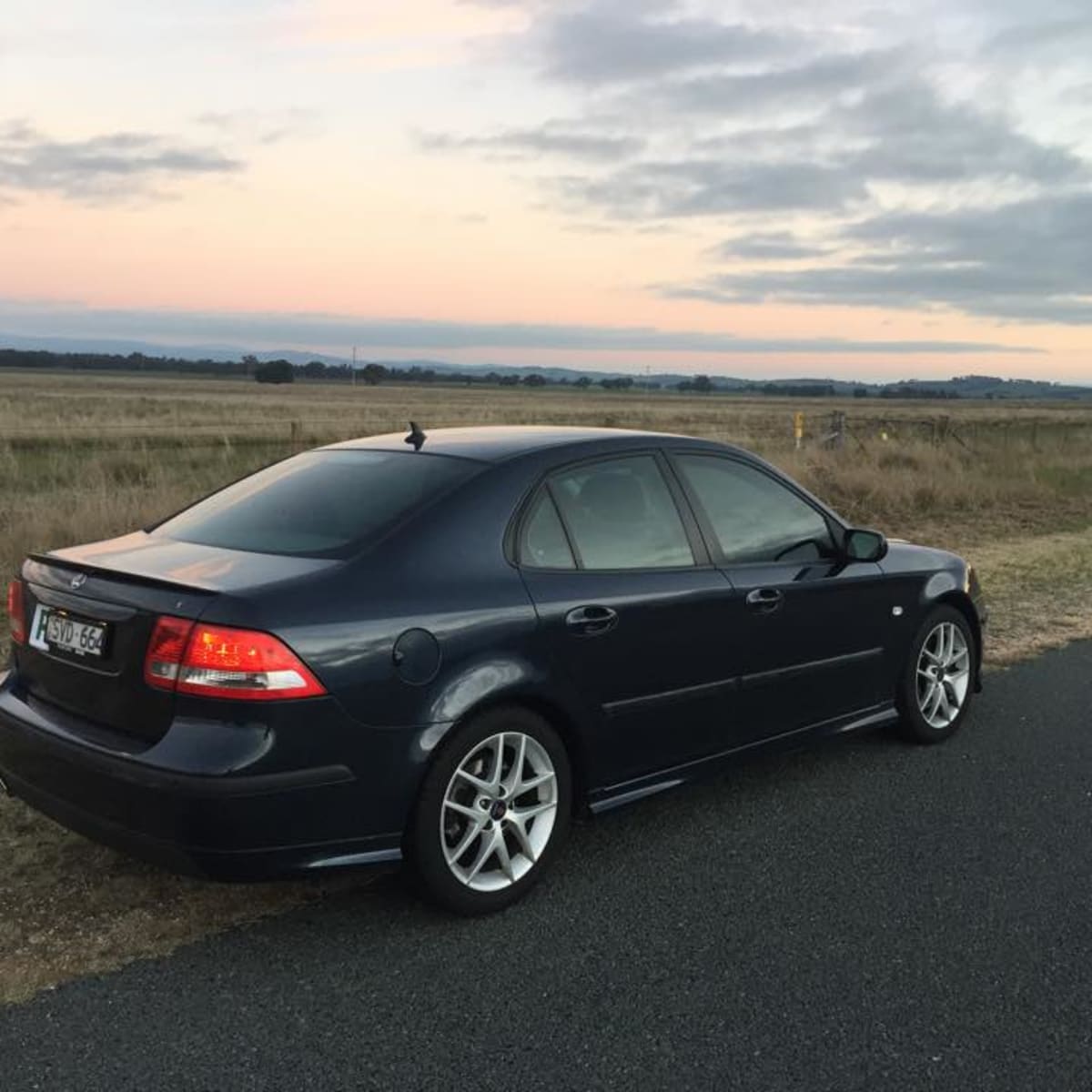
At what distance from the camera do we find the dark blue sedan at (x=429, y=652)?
3094mm

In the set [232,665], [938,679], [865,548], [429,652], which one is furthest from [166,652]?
[938,679]

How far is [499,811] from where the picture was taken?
11.7 feet

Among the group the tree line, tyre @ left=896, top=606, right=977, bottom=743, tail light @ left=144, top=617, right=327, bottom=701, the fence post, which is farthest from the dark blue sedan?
the tree line

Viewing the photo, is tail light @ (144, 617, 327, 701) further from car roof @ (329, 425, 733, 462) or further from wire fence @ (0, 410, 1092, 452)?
wire fence @ (0, 410, 1092, 452)

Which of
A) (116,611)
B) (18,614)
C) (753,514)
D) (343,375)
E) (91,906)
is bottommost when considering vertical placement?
(91,906)

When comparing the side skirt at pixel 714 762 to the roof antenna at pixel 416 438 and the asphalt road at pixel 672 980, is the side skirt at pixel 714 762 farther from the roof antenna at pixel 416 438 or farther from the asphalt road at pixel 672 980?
the roof antenna at pixel 416 438

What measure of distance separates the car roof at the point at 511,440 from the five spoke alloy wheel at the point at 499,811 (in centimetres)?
104

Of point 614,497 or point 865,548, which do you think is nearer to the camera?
point 614,497

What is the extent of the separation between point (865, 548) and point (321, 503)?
240cm

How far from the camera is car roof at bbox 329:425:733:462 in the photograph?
4.06 metres

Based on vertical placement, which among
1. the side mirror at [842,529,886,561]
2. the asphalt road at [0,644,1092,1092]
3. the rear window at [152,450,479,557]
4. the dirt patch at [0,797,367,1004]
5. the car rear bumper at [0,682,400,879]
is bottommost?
the dirt patch at [0,797,367,1004]

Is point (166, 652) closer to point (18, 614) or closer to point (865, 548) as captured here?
point (18, 614)

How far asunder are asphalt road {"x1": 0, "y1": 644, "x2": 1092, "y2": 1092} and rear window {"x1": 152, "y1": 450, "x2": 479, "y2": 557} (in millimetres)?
1192

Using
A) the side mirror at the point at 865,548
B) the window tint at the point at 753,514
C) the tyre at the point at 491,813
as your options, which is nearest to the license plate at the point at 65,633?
the tyre at the point at 491,813
